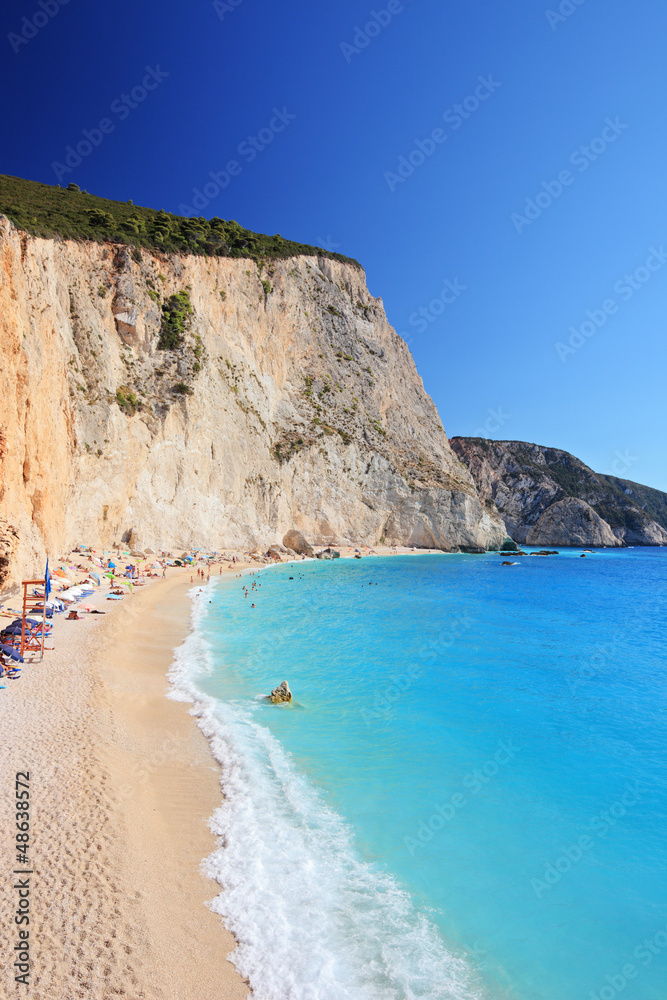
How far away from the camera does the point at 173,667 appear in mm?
13859

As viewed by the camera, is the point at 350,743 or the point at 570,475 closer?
the point at 350,743

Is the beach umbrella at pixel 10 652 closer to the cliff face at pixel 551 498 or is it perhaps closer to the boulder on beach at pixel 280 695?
the boulder on beach at pixel 280 695

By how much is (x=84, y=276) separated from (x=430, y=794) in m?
42.7

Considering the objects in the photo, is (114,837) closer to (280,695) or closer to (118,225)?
(280,695)

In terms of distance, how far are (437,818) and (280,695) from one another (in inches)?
200

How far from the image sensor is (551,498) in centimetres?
11619

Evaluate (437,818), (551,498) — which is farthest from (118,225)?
(551,498)

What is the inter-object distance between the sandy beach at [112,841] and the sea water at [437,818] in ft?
1.25

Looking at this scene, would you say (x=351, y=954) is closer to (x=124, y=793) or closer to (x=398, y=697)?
(x=124, y=793)

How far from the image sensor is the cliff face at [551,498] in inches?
4301

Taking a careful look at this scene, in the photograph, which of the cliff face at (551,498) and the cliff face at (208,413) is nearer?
the cliff face at (208,413)

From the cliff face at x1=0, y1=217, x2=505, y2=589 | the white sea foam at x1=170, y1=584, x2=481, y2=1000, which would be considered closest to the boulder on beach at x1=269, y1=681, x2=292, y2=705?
the white sea foam at x1=170, y1=584, x2=481, y2=1000

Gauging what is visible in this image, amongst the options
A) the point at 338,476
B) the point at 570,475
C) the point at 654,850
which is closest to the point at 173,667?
the point at 654,850

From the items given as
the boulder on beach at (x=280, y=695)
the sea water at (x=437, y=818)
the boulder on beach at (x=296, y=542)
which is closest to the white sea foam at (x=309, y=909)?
the sea water at (x=437, y=818)
